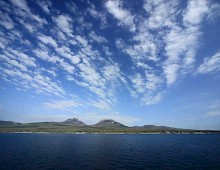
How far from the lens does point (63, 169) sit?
50594mm

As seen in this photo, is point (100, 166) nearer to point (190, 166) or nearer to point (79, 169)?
point (79, 169)

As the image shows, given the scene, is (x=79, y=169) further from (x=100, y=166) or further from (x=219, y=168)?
(x=219, y=168)

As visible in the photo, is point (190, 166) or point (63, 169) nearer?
point (63, 169)

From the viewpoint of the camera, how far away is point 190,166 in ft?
187

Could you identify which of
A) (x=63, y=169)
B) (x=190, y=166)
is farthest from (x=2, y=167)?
(x=190, y=166)

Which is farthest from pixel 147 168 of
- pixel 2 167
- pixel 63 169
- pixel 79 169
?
pixel 2 167

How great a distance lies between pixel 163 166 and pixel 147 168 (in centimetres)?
560

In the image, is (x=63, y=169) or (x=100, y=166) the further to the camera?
→ (x=100, y=166)

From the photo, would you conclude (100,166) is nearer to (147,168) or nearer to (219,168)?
(147,168)

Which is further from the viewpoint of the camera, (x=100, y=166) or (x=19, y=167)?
(x=100, y=166)

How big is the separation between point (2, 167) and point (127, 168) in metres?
34.1

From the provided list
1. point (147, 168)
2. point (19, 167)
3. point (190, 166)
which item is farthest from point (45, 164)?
point (190, 166)

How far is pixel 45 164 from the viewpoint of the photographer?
56344 millimetres

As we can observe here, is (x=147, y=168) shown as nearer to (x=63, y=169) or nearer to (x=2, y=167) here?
(x=63, y=169)
